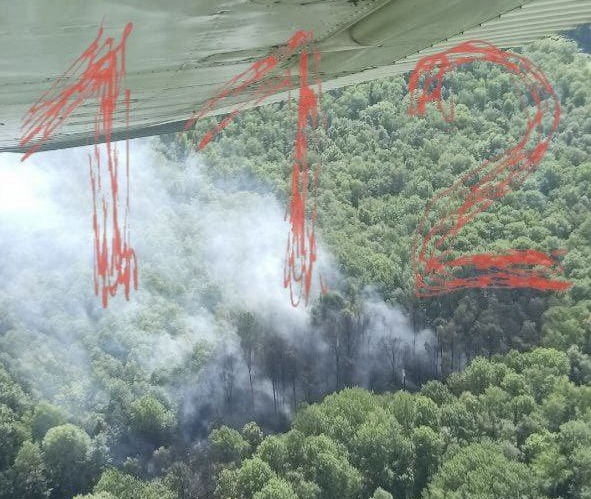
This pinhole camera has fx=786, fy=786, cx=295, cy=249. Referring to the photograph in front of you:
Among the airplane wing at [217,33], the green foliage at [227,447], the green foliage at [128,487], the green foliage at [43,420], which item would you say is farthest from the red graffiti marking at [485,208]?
the airplane wing at [217,33]

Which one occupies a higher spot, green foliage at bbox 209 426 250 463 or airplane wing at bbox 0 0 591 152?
airplane wing at bbox 0 0 591 152

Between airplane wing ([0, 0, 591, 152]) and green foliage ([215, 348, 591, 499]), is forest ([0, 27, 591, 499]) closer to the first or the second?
green foliage ([215, 348, 591, 499])

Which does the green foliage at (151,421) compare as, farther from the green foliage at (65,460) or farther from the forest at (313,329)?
the green foliage at (65,460)

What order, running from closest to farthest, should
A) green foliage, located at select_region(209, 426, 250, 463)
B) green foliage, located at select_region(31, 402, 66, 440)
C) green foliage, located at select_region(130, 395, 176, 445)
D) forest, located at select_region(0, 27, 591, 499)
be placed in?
1. forest, located at select_region(0, 27, 591, 499)
2. green foliage, located at select_region(209, 426, 250, 463)
3. green foliage, located at select_region(31, 402, 66, 440)
4. green foliage, located at select_region(130, 395, 176, 445)

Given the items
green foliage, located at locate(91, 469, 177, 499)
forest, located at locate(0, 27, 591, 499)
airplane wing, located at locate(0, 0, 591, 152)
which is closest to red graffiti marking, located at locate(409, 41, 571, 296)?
forest, located at locate(0, 27, 591, 499)

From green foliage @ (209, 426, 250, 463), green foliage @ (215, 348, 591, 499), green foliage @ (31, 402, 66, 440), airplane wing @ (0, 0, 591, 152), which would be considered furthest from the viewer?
green foliage @ (31, 402, 66, 440)

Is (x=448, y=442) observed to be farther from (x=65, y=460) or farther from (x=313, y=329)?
(x=65, y=460)

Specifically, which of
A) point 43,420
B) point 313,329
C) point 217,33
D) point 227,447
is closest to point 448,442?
point 227,447
